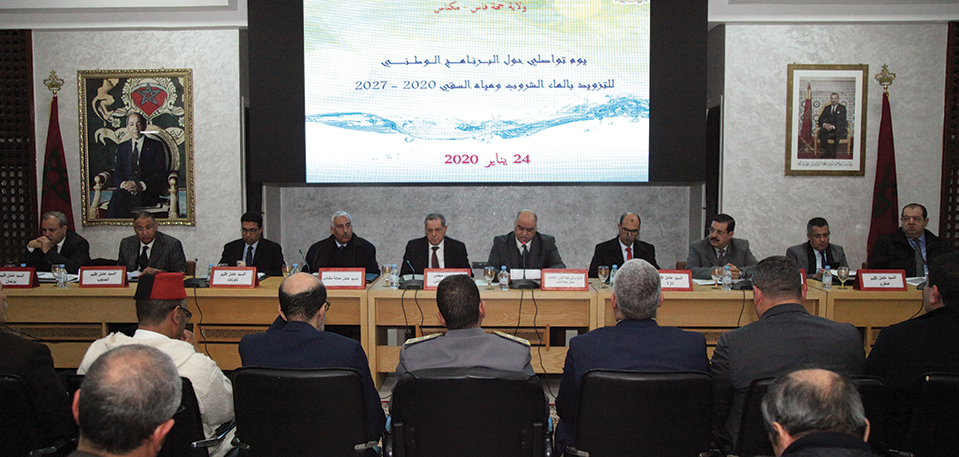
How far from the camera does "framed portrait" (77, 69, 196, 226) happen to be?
16.4ft

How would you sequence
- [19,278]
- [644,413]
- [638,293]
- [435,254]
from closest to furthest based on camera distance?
[644,413] < [638,293] < [19,278] < [435,254]

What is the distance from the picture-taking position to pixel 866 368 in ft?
6.00

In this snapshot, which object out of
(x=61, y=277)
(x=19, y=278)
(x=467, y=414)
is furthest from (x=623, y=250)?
(x=19, y=278)

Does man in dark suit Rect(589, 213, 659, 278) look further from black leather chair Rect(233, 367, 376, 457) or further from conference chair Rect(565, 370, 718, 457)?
black leather chair Rect(233, 367, 376, 457)

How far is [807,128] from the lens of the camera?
487 cm

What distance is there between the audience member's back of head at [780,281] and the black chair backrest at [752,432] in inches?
18.6

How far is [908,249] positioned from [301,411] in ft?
14.3

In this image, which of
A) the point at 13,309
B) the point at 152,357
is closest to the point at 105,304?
the point at 13,309

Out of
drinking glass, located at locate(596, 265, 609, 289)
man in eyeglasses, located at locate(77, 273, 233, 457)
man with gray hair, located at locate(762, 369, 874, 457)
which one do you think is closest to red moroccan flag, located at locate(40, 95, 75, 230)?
man in eyeglasses, located at locate(77, 273, 233, 457)

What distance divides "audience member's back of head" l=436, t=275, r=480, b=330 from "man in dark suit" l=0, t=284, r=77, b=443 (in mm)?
1134

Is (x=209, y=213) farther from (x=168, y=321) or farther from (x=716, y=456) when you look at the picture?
(x=716, y=456)

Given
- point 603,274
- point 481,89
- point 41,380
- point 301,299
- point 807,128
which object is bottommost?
point 41,380

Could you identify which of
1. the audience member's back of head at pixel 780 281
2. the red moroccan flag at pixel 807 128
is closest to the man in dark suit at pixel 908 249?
the red moroccan flag at pixel 807 128

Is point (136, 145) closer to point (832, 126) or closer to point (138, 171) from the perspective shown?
point (138, 171)
